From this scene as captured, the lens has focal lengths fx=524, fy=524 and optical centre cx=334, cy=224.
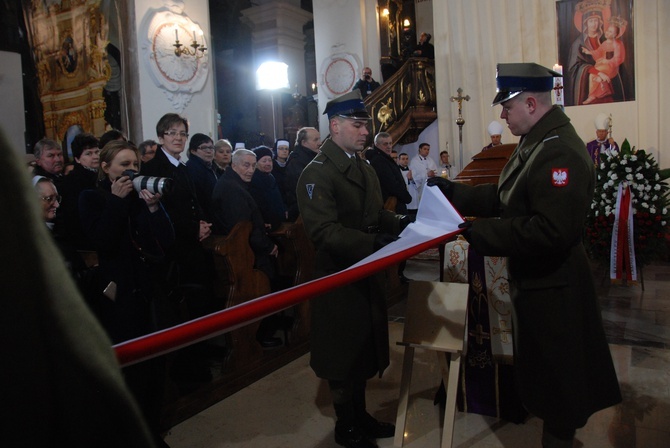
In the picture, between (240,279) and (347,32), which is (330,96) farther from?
(240,279)

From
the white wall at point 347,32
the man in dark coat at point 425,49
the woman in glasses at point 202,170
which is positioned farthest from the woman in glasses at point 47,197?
the man in dark coat at point 425,49

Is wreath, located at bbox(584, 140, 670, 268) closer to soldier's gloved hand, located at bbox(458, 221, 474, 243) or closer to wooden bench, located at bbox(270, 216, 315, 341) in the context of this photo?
wooden bench, located at bbox(270, 216, 315, 341)

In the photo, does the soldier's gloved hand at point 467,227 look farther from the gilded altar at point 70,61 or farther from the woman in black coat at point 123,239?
the gilded altar at point 70,61

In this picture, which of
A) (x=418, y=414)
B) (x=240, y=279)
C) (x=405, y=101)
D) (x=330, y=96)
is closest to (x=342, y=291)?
(x=418, y=414)

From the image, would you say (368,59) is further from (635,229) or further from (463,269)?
(463,269)

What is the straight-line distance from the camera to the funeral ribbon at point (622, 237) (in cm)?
534

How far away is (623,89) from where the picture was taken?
30.0ft

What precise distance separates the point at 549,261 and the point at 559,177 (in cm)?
34

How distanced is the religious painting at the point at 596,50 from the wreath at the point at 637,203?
4.25m

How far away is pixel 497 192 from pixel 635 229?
12.9ft

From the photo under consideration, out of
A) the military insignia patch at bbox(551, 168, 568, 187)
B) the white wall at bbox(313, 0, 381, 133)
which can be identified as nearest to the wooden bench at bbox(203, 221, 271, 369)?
the military insignia patch at bbox(551, 168, 568, 187)

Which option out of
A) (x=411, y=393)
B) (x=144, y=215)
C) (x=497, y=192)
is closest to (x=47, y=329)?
(x=497, y=192)

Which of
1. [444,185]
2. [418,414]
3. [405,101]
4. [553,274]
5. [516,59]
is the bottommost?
[418,414]

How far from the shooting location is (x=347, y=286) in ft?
8.29
